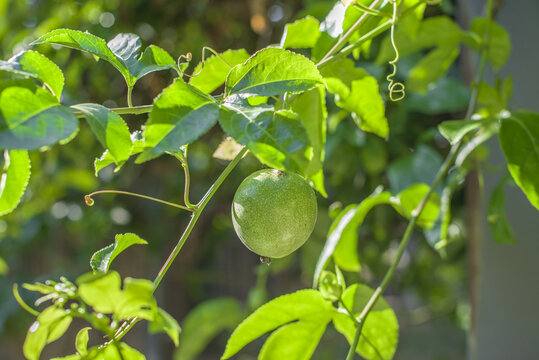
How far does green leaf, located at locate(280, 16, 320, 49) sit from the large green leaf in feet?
0.56

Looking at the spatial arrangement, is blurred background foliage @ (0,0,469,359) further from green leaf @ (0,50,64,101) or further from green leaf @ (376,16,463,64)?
green leaf @ (0,50,64,101)

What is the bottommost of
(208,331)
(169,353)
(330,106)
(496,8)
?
(169,353)

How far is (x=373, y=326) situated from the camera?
0.64 meters

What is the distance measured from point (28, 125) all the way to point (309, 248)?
1.07 meters

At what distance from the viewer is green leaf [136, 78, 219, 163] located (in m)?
0.38

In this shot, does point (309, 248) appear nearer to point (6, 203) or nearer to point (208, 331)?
point (208, 331)

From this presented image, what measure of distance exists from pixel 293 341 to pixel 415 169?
60 cm

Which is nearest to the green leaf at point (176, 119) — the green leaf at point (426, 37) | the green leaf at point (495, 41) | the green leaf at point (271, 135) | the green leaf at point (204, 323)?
the green leaf at point (271, 135)

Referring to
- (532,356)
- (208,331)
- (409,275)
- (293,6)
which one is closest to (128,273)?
(208,331)

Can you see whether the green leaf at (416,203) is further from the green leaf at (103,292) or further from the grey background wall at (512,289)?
the green leaf at (103,292)

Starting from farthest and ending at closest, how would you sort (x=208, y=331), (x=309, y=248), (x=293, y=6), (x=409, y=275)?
(x=409, y=275) → (x=293, y=6) → (x=208, y=331) → (x=309, y=248)

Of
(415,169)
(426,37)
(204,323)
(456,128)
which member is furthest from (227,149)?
(204,323)

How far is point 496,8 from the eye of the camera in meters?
1.01

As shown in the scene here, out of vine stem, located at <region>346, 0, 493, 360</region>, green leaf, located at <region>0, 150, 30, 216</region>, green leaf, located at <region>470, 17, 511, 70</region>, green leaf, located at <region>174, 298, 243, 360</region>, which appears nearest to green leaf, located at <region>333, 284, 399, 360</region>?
vine stem, located at <region>346, 0, 493, 360</region>
